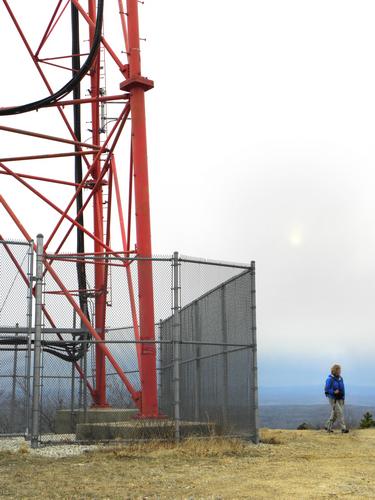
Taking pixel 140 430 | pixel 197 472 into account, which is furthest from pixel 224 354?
pixel 197 472

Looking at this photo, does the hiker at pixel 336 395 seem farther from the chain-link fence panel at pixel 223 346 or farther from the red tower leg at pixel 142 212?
the red tower leg at pixel 142 212

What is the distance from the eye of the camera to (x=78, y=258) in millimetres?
13969

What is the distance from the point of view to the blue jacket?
60.0 feet

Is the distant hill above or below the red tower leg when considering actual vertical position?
below

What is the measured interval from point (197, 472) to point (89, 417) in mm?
5449

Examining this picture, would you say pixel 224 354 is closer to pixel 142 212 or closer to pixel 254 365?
pixel 254 365

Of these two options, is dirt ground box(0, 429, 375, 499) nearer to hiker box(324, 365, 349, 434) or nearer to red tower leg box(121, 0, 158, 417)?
red tower leg box(121, 0, 158, 417)

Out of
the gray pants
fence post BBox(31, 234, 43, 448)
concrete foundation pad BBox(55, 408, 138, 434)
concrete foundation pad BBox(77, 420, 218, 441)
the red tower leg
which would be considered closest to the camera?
fence post BBox(31, 234, 43, 448)

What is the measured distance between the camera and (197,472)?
10.2 meters

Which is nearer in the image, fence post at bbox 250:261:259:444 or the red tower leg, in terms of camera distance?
fence post at bbox 250:261:259:444

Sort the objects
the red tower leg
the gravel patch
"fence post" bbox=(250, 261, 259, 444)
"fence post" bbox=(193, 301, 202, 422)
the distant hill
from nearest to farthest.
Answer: the gravel patch
"fence post" bbox=(250, 261, 259, 444)
the red tower leg
"fence post" bbox=(193, 301, 202, 422)
the distant hill

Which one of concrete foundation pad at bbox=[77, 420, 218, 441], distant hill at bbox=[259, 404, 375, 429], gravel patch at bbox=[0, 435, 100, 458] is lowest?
distant hill at bbox=[259, 404, 375, 429]

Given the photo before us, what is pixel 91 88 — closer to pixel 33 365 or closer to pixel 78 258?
pixel 78 258

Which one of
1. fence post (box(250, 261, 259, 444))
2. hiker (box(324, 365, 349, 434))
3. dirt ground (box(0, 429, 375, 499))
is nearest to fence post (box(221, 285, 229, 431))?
fence post (box(250, 261, 259, 444))
